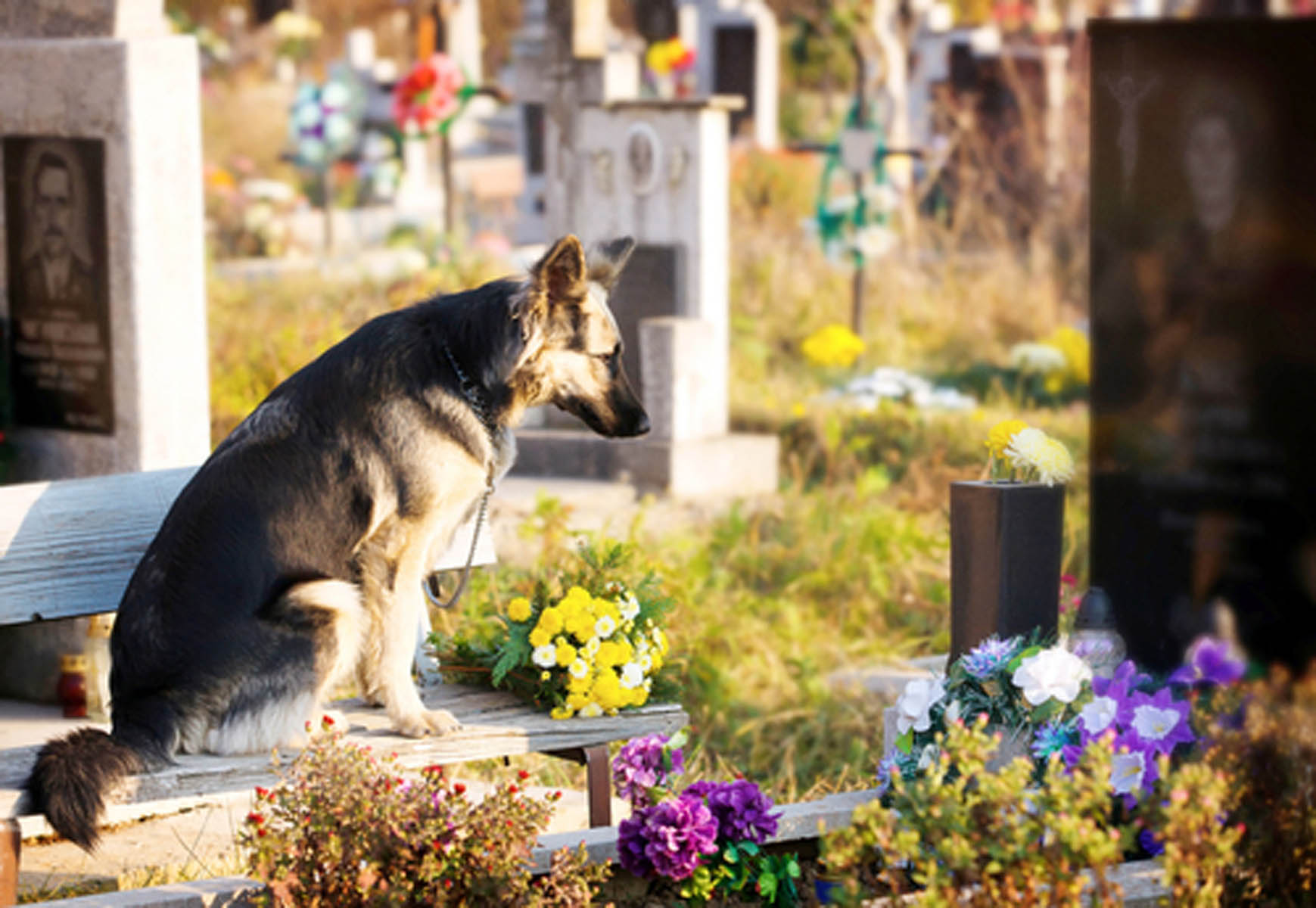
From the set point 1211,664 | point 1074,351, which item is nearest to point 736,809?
point 1211,664

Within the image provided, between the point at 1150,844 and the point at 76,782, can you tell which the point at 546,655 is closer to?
the point at 76,782

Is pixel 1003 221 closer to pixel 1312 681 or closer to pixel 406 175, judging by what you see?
pixel 406 175

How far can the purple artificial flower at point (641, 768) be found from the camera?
341cm

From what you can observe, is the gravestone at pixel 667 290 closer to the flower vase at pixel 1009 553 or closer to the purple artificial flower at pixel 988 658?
the flower vase at pixel 1009 553

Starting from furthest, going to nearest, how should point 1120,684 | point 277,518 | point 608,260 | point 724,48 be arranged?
point 724,48, point 608,260, point 277,518, point 1120,684

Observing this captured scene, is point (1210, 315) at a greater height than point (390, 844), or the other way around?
point (1210, 315)

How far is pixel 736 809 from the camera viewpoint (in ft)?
10.6

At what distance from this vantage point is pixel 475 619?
5656 millimetres

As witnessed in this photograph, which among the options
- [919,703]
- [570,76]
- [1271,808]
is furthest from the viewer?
[570,76]

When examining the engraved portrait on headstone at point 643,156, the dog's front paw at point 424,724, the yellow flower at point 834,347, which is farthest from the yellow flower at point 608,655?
the yellow flower at point 834,347

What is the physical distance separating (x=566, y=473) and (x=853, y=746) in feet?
11.0

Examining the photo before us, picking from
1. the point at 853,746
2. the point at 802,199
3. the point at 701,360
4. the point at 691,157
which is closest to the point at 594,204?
the point at 691,157

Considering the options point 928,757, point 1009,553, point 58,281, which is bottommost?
point 928,757

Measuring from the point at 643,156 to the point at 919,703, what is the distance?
558cm
